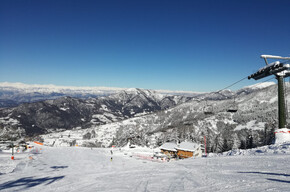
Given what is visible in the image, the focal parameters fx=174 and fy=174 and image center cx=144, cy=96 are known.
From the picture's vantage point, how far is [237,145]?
66.6 meters

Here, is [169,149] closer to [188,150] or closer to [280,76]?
[188,150]

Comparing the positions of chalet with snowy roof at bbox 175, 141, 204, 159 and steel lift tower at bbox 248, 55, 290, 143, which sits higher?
steel lift tower at bbox 248, 55, 290, 143

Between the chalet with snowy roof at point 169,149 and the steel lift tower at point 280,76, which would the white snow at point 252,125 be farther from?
the steel lift tower at point 280,76

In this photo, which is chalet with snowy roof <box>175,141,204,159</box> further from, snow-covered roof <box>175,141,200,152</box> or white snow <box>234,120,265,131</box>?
white snow <box>234,120,265,131</box>

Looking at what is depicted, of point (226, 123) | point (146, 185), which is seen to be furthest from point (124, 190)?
point (226, 123)

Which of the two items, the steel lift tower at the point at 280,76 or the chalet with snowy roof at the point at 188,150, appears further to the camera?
the chalet with snowy roof at the point at 188,150

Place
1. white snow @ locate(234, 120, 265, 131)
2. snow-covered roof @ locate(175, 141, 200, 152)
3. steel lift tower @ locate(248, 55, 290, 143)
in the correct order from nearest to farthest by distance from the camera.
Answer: steel lift tower @ locate(248, 55, 290, 143), snow-covered roof @ locate(175, 141, 200, 152), white snow @ locate(234, 120, 265, 131)

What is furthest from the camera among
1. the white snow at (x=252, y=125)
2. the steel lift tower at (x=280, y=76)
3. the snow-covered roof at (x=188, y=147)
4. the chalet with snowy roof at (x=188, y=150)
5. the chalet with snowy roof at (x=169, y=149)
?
the white snow at (x=252, y=125)

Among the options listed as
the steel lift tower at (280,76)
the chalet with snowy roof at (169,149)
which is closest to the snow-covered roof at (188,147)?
the chalet with snowy roof at (169,149)

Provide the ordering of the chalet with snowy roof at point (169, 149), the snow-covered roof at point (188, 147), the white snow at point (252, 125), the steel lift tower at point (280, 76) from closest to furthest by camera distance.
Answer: the steel lift tower at point (280, 76), the snow-covered roof at point (188, 147), the chalet with snowy roof at point (169, 149), the white snow at point (252, 125)

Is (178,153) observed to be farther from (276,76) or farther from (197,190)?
(197,190)

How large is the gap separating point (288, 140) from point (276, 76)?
6.60 m

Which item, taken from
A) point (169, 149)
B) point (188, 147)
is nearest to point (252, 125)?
point (188, 147)

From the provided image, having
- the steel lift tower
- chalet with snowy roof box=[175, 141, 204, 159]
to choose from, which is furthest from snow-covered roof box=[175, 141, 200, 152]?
the steel lift tower
